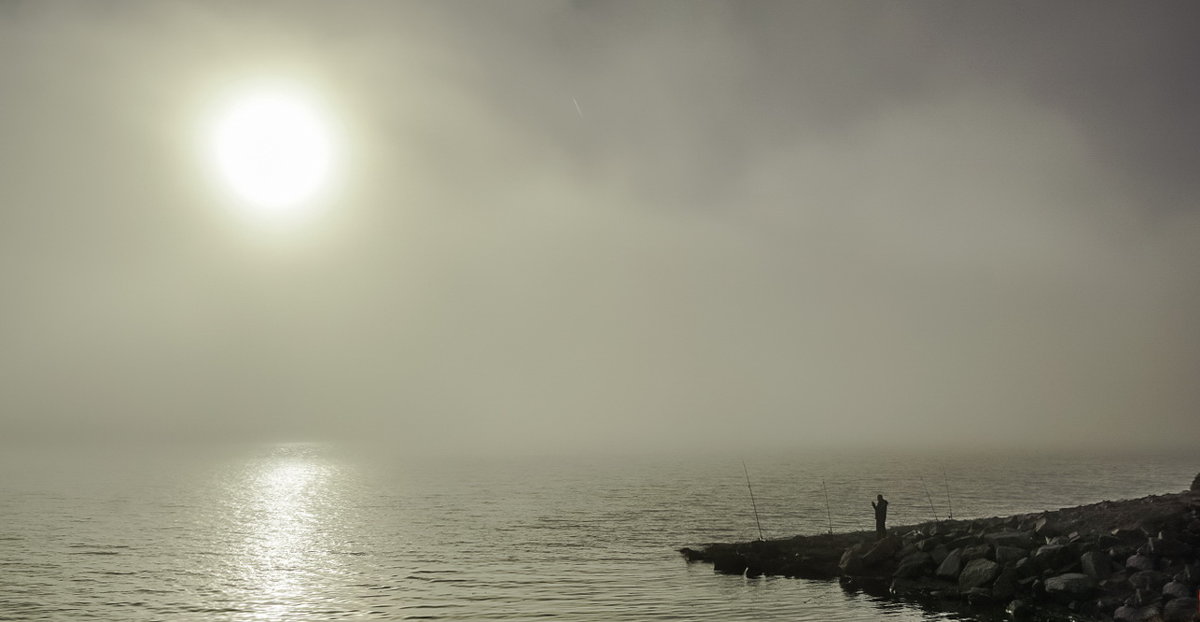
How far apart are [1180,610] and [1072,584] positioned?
446 centimetres

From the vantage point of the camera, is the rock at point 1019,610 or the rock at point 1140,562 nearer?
the rock at point 1019,610

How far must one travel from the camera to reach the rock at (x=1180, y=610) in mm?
25703

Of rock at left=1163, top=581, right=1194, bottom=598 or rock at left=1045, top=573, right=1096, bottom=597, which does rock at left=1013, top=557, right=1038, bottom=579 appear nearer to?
rock at left=1045, top=573, right=1096, bottom=597

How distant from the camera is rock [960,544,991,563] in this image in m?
35.5

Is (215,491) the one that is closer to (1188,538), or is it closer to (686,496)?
(686,496)

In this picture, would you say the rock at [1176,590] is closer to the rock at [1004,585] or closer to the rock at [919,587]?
the rock at [1004,585]

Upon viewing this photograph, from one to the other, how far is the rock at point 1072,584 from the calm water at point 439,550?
509cm

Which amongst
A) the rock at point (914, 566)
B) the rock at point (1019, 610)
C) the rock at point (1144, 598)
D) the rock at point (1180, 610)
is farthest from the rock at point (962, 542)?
the rock at point (1180, 610)

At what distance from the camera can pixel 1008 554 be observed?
34.6m

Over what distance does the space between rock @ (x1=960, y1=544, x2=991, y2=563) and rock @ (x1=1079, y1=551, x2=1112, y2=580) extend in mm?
4018

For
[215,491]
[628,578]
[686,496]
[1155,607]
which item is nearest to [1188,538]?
[1155,607]

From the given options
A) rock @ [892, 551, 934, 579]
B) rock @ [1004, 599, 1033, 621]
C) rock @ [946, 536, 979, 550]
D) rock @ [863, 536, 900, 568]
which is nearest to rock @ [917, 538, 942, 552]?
rock @ [946, 536, 979, 550]

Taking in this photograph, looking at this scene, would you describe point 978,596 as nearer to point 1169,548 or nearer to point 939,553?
point 939,553

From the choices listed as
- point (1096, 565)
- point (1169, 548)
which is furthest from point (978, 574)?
point (1169, 548)
